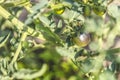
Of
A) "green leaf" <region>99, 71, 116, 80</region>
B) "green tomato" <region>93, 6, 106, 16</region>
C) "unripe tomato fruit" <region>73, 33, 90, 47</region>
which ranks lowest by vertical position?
"green leaf" <region>99, 71, 116, 80</region>

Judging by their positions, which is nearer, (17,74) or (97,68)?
(97,68)

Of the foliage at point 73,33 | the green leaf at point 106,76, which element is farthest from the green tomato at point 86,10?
the green leaf at point 106,76

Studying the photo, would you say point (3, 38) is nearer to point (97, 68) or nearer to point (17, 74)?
point (17, 74)

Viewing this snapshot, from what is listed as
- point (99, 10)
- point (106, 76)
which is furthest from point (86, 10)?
point (106, 76)

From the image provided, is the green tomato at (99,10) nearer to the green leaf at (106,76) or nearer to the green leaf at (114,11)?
the green leaf at (114,11)

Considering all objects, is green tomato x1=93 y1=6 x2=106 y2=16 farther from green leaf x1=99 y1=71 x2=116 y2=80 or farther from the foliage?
green leaf x1=99 y1=71 x2=116 y2=80

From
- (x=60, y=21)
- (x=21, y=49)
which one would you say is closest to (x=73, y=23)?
(x=60, y=21)

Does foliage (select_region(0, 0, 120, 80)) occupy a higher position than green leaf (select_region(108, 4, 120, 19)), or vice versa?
green leaf (select_region(108, 4, 120, 19))

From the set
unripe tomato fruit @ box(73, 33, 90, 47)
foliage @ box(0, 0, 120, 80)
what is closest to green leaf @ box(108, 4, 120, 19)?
foliage @ box(0, 0, 120, 80)

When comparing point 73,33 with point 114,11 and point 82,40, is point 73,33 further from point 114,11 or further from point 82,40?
point 114,11
